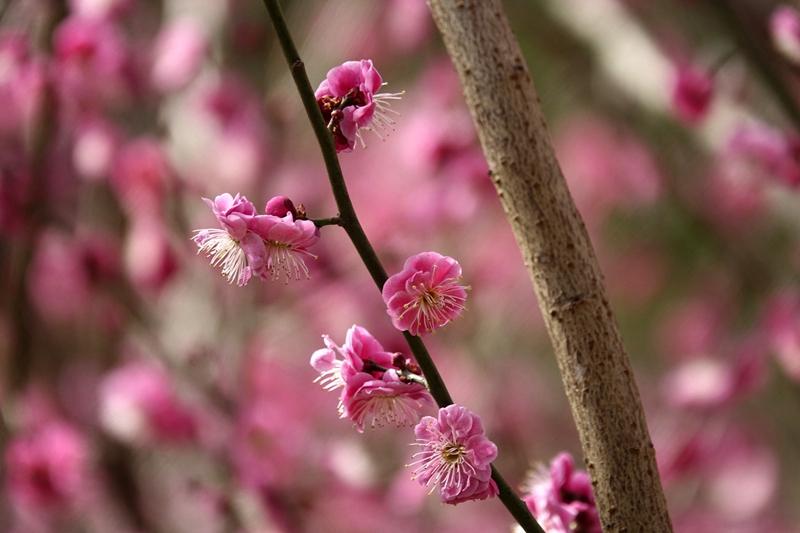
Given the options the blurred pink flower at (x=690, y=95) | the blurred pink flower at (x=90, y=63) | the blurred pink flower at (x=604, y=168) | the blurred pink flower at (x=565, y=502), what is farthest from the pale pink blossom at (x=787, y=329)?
the blurred pink flower at (x=90, y=63)


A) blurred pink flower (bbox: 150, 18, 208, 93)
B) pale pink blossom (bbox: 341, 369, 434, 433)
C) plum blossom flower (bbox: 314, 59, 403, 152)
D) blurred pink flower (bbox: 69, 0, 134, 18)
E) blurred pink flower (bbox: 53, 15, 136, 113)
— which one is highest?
blurred pink flower (bbox: 69, 0, 134, 18)

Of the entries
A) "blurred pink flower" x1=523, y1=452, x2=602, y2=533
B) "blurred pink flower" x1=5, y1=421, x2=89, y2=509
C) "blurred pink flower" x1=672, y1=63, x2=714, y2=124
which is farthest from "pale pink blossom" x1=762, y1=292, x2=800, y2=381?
"blurred pink flower" x1=5, y1=421, x2=89, y2=509

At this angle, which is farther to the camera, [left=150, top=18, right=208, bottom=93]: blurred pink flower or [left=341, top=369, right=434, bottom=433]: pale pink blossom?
[left=150, top=18, right=208, bottom=93]: blurred pink flower

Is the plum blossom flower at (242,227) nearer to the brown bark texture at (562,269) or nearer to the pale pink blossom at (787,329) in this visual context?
the brown bark texture at (562,269)

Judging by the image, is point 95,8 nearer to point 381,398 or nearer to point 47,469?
point 47,469

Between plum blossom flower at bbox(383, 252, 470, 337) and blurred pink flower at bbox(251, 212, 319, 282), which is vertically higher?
blurred pink flower at bbox(251, 212, 319, 282)

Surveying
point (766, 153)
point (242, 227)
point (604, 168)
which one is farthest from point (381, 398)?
point (604, 168)

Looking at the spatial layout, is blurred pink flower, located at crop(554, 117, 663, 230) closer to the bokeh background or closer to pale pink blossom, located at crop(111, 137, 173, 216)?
Answer: the bokeh background
